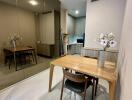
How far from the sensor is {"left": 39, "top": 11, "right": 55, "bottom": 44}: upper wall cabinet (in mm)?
3329

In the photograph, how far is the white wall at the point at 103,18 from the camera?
10.1 feet

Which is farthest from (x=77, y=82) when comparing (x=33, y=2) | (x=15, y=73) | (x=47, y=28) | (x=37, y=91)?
(x=33, y=2)

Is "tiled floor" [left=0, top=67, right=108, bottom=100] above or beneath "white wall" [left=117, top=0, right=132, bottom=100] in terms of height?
beneath

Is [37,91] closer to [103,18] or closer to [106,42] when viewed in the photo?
[106,42]

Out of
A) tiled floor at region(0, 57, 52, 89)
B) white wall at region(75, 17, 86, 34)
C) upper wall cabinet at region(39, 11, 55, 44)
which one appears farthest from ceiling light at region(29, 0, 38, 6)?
white wall at region(75, 17, 86, 34)

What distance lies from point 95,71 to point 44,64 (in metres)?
2.32

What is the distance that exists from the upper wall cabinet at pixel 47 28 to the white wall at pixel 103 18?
1422 millimetres

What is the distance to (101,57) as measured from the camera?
5.57 feet

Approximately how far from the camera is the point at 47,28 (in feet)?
A: 11.8

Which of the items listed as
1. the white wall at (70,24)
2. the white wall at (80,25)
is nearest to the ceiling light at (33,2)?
the white wall at (70,24)

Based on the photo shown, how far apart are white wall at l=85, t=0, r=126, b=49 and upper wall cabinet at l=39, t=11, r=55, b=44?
1.42 meters

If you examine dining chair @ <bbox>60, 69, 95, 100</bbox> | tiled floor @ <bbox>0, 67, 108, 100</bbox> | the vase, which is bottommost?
tiled floor @ <bbox>0, 67, 108, 100</bbox>

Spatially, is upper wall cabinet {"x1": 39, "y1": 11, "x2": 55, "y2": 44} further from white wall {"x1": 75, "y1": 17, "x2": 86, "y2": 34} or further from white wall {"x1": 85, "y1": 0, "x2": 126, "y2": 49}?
white wall {"x1": 75, "y1": 17, "x2": 86, "y2": 34}

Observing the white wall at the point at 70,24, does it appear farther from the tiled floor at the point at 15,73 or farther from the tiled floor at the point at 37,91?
the tiled floor at the point at 37,91
